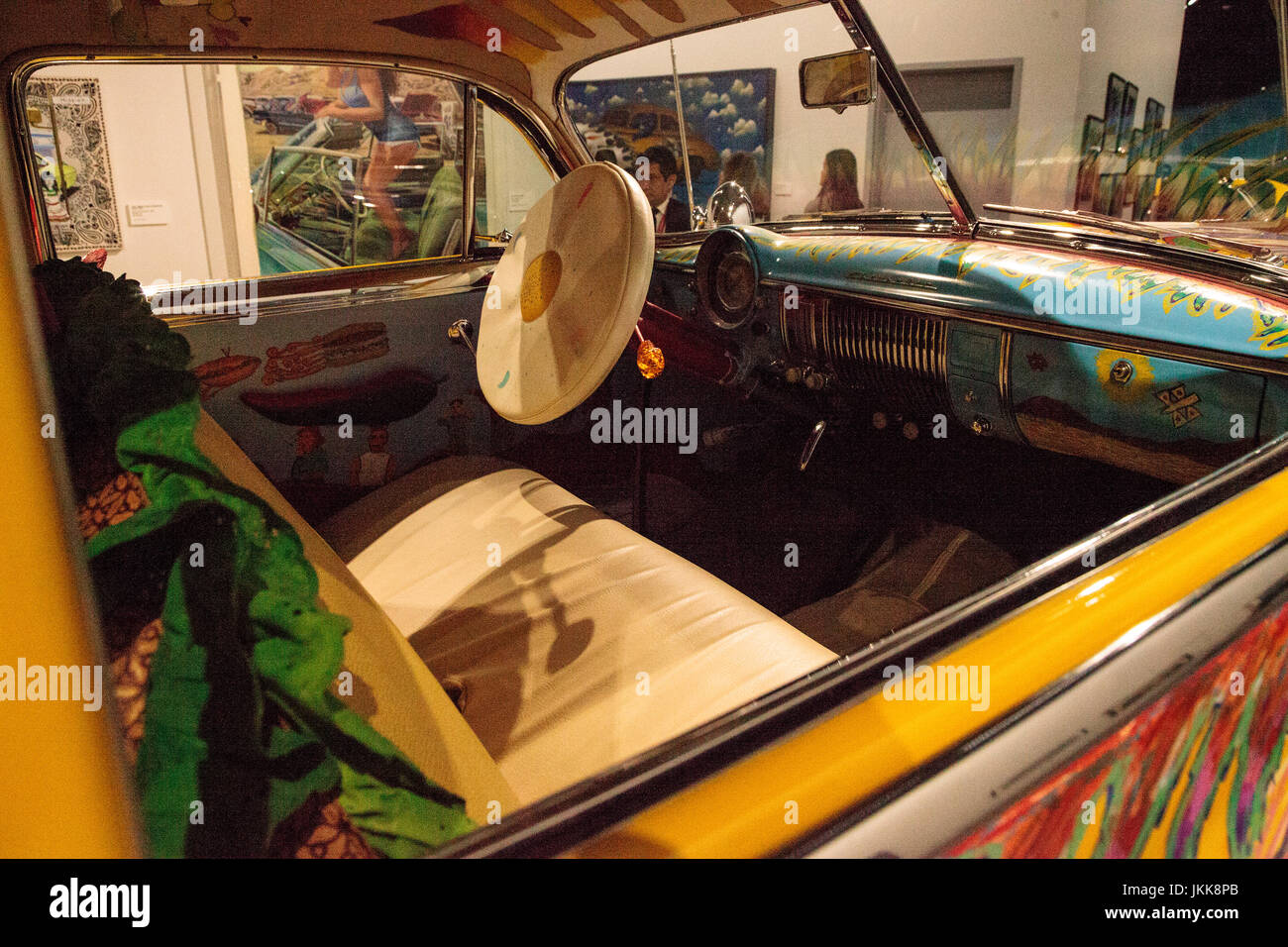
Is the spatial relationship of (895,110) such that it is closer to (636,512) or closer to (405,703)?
(636,512)

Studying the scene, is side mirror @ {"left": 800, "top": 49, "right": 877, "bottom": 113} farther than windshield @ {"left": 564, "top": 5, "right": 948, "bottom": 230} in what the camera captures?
No

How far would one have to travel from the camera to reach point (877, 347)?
2.01m

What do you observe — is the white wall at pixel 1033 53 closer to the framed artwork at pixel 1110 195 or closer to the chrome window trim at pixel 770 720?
the framed artwork at pixel 1110 195

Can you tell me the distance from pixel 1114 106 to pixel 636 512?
4428 mm

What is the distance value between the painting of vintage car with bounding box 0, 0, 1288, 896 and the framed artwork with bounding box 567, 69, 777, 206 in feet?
5.35

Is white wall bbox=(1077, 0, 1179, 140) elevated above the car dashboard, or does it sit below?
above

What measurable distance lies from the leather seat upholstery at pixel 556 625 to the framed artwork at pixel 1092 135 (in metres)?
4.68

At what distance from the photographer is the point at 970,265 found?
173cm

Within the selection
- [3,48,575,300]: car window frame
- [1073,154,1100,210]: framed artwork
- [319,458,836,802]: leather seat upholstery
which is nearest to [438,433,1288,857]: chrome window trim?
[319,458,836,802]: leather seat upholstery

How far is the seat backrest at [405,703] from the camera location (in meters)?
0.70

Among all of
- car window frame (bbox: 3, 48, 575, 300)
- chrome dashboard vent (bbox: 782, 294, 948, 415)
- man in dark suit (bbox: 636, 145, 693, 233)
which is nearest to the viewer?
car window frame (bbox: 3, 48, 575, 300)

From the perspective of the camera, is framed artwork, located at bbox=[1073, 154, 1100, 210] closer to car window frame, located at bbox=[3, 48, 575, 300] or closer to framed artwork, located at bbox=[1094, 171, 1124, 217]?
framed artwork, located at bbox=[1094, 171, 1124, 217]

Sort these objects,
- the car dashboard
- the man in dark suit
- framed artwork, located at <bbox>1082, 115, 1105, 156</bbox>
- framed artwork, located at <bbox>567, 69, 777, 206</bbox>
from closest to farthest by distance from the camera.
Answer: the car dashboard
the man in dark suit
framed artwork, located at <bbox>567, 69, 777, 206</bbox>
framed artwork, located at <bbox>1082, 115, 1105, 156</bbox>

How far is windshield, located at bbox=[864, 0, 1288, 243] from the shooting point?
4.42 metres
